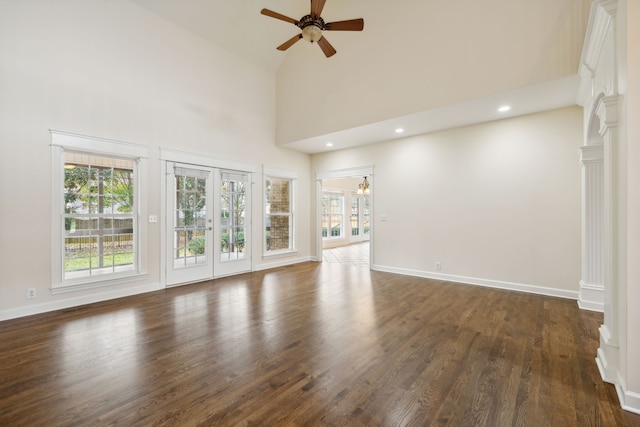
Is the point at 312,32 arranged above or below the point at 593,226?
above

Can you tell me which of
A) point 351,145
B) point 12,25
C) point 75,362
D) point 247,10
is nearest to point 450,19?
point 351,145

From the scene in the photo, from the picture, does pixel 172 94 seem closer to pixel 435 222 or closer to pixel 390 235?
pixel 390 235

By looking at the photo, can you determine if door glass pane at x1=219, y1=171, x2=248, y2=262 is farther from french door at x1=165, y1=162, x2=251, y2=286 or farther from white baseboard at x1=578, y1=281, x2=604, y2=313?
white baseboard at x1=578, y1=281, x2=604, y2=313

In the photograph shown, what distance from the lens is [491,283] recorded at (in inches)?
189

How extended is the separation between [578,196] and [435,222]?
2091 millimetres

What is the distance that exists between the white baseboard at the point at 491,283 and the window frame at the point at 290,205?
7.85ft

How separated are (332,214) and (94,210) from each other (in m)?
7.89

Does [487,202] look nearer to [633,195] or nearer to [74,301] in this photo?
[633,195]

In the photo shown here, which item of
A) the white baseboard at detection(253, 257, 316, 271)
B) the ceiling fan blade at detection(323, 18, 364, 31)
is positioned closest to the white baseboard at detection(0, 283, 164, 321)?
the white baseboard at detection(253, 257, 316, 271)

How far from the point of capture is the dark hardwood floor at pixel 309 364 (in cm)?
179

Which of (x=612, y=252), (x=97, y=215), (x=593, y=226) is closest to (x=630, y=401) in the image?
(x=612, y=252)

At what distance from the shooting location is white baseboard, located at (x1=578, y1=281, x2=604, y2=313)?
3.66m

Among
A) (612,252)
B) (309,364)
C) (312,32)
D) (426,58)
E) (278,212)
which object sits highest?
(426,58)

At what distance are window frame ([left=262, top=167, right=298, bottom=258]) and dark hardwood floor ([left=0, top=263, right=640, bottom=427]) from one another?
2460 millimetres
